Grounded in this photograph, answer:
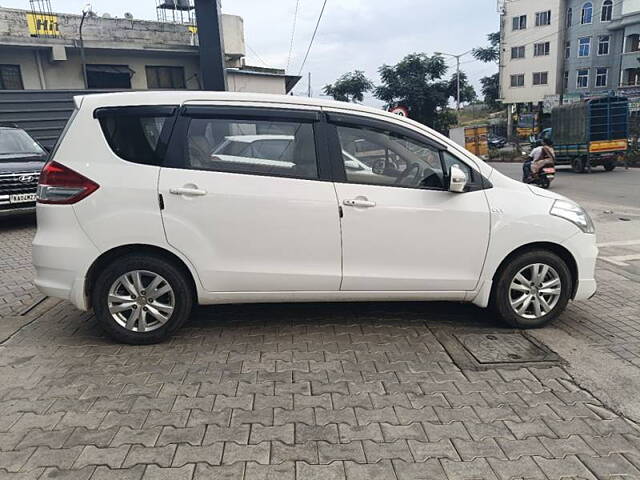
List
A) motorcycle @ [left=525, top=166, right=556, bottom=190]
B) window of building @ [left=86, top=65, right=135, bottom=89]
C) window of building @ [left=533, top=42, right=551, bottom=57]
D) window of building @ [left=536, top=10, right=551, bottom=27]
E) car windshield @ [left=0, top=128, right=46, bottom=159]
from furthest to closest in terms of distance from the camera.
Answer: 1. window of building @ [left=533, top=42, right=551, bottom=57]
2. window of building @ [left=536, top=10, right=551, bottom=27]
3. window of building @ [left=86, top=65, right=135, bottom=89]
4. motorcycle @ [left=525, top=166, right=556, bottom=190]
5. car windshield @ [left=0, top=128, right=46, bottom=159]

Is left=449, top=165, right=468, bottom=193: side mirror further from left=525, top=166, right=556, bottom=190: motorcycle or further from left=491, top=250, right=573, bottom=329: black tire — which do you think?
left=525, top=166, right=556, bottom=190: motorcycle

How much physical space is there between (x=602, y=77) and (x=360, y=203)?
171ft

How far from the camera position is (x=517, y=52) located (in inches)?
2035

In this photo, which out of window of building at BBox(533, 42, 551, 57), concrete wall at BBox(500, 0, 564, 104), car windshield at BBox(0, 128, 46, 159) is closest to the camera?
car windshield at BBox(0, 128, 46, 159)

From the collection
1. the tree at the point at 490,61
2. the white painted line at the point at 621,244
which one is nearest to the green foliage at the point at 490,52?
the tree at the point at 490,61

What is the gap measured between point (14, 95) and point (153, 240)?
13.3 meters

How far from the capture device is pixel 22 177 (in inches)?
328

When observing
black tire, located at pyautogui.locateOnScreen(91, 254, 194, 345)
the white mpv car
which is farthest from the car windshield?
black tire, located at pyautogui.locateOnScreen(91, 254, 194, 345)

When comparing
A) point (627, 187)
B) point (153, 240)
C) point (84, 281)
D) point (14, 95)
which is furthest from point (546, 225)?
point (14, 95)

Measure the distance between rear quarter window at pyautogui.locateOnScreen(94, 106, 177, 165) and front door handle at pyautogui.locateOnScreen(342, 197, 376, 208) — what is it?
144 cm

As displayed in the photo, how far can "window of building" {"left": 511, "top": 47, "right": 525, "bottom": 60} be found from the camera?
51250 mm

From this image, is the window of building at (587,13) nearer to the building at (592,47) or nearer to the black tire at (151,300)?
the building at (592,47)

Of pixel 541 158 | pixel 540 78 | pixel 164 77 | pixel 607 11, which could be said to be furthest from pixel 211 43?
pixel 540 78

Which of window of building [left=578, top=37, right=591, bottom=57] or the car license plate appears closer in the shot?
the car license plate
